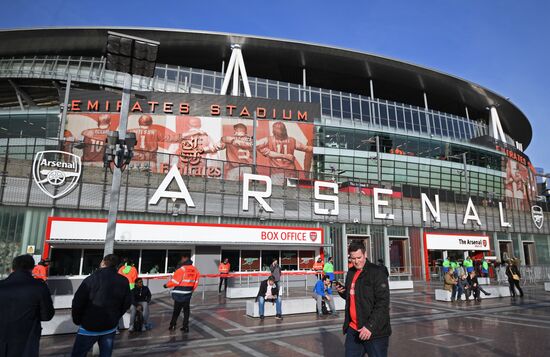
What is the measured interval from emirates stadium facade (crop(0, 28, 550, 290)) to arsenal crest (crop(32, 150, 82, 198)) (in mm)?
78

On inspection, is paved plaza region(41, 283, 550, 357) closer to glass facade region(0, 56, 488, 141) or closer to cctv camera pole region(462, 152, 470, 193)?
glass facade region(0, 56, 488, 141)

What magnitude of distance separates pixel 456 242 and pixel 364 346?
31948 mm

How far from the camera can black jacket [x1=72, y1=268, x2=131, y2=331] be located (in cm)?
489

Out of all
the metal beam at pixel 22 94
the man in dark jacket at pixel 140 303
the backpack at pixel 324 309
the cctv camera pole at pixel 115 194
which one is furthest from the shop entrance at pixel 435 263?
the metal beam at pixel 22 94

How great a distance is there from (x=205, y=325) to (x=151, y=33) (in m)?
41.1

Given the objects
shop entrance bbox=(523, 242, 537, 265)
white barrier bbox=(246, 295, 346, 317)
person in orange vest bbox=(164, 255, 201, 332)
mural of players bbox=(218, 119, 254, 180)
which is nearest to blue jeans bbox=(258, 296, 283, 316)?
white barrier bbox=(246, 295, 346, 317)

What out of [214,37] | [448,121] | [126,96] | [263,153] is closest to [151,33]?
[214,37]

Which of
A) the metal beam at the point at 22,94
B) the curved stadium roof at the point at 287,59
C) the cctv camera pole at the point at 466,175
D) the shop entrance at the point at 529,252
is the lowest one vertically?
the shop entrance at the point at 529,252

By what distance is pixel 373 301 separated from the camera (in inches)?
175

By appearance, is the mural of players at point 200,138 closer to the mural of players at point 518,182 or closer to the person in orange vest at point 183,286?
the person in orange vest at point 183,286

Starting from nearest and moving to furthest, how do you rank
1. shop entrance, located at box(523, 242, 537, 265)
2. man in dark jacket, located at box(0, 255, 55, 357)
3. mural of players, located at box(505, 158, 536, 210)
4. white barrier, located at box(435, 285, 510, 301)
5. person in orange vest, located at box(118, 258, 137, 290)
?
man in dark jacket, located at box(0, 255, 55, 357) → person in orange vest, located at box(118, 258, 137, 290) → white barrier, located at box(435, 285, 510, 301) → shop entrance, located at box(523, 242, 537, 265) → mural of players, located at box(505, 158, 536, 210)

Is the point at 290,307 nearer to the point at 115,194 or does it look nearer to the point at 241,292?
the point at 241,292

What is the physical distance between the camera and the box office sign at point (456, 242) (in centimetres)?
3086

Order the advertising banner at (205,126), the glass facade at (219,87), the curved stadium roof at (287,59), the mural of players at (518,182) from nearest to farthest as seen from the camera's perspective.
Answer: the advertising banner at (205,126), the glass facade at (219,87), the curved stadium roof at (287,59), the mural of players at (518,182)
